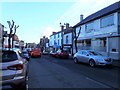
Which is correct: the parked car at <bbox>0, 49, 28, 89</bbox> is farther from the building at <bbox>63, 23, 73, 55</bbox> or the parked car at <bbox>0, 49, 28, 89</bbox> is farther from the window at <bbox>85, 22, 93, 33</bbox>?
the building at <bbox>63, 23, 73, 55</bbox>

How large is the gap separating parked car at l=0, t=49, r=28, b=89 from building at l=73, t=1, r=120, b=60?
22.3m

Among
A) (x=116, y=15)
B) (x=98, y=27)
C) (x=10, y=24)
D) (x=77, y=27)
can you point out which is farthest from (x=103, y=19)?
(x=10, y=24)

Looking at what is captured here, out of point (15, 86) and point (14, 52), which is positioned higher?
point (14, 52)

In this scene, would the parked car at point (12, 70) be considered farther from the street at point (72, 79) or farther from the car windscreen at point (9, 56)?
the street at point (72, 79)

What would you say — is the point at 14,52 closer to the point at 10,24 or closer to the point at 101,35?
the point at 101,35

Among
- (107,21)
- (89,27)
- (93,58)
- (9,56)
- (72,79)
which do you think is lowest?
(72,79)

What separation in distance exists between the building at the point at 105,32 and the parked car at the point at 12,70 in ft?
73.0

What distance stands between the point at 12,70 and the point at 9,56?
57 centimetres

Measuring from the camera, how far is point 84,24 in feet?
143

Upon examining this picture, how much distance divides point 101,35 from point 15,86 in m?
27.8

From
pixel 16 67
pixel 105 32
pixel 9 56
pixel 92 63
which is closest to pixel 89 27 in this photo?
pixel 105 32

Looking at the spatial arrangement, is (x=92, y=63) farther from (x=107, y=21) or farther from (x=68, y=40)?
(x=68, y=40)

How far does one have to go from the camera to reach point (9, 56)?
8.45 meters

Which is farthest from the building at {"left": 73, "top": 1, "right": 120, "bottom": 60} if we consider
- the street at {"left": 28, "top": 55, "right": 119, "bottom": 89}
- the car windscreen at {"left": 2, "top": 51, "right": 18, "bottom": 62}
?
the car windscreen at {"left": 2, "top": 51, "right": 18, "bottom": 62}
